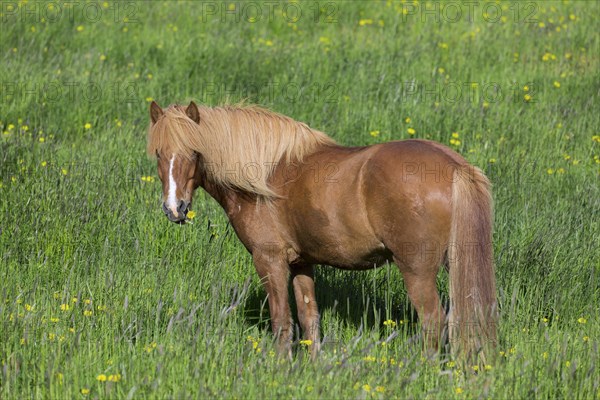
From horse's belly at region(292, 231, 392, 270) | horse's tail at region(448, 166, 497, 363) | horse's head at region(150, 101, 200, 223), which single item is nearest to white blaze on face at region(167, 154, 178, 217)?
horse's head at region(150, 101, 200, 223)

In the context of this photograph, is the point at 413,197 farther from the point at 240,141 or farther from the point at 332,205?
the point at 240,141

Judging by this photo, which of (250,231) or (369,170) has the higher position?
(369,170)

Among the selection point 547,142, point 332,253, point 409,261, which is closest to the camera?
point 409,261

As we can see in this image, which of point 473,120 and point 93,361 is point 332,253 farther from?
point 473,120

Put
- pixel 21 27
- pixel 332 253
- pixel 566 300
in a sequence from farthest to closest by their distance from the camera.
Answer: pixel 21 27, pixel 566 300, pixel 332 253

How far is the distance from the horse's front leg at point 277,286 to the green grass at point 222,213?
158 millimetres

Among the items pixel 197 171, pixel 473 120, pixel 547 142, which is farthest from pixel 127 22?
pixel 197 171

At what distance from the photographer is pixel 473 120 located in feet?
27.4

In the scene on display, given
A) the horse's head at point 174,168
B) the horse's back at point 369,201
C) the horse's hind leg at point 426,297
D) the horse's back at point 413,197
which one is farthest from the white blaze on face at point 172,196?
the horse's hind leg at point 426,297

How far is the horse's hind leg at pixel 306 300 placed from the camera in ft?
16.8

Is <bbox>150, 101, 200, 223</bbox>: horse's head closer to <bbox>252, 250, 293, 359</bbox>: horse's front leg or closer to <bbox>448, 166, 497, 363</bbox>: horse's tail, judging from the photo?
<bbox>252, 250, 293, 359</bbox>: horse's front leg

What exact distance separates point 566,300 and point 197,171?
2410 millimetres

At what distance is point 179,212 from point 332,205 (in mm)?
844

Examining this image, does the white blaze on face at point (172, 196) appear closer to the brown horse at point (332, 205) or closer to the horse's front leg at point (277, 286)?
the brown horse at point (332, 205)
